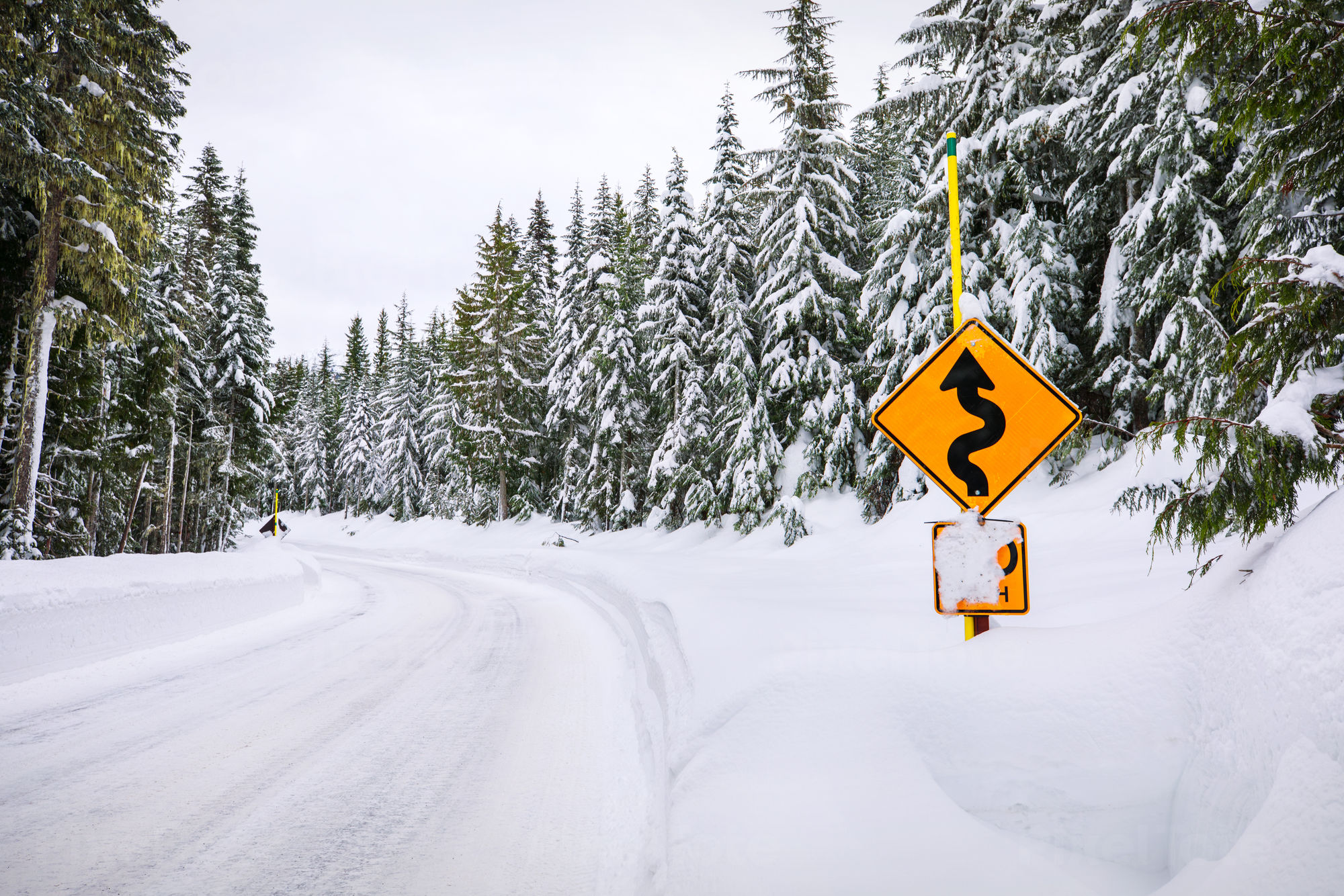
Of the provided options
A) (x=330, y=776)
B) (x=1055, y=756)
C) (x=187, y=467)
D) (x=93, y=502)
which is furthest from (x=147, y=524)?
(x=1055, y=756)

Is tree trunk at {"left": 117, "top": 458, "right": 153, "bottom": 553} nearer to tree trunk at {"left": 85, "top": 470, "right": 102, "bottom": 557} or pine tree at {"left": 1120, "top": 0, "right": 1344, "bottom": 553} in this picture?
tree trunk at {"left": 85, "top": 470, "right": 102, "bottom": 557}

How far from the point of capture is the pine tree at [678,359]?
21.0m

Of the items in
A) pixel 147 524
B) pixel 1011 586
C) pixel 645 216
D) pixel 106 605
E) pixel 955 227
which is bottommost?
pixel 106 605

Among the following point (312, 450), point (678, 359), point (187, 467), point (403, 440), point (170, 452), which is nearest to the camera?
point (678, 359)

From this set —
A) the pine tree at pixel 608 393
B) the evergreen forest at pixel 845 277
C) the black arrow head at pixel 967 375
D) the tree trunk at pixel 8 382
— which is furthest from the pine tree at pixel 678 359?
the black arrow head at pixel 967 375

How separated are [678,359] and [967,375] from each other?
17.7 meters

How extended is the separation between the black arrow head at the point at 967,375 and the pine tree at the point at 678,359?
16.7 meters

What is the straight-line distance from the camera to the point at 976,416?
3482 mm

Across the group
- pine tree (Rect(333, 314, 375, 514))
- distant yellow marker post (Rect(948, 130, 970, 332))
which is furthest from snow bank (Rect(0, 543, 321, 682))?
pine tree (Rect(333, 314, 375, 514))

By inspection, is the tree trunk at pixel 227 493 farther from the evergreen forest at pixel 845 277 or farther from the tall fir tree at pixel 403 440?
the tall fir tree at pixel 403 440

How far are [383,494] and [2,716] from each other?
45247mm

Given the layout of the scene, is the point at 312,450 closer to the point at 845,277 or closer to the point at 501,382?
the point at 501,382

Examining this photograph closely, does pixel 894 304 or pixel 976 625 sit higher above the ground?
pixel 894 304

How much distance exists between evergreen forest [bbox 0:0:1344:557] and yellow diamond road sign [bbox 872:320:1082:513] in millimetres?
367
